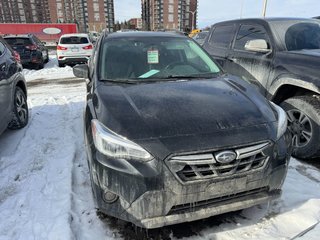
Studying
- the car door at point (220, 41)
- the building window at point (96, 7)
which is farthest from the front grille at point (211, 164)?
the building window at point (96, 7)

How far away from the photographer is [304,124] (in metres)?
3.75

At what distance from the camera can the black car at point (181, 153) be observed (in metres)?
2.08

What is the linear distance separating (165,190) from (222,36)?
4207 millimetres

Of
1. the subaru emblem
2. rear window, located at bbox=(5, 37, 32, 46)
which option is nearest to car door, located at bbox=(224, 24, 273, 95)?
the subaru emblem

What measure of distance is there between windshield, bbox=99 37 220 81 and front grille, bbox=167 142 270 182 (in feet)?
4.43

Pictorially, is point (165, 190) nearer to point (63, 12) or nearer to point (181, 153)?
point (181, 153)

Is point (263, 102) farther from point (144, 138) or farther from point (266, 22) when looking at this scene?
point (266, 22)

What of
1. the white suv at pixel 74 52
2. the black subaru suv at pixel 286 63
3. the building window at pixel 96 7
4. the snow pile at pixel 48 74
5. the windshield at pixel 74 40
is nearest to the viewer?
the black subaru suv at pixel 286 63

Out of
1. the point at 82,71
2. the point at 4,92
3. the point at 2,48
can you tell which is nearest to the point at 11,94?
the point at 4,92

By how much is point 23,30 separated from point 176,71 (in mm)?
37560

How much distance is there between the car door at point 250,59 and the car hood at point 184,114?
149 centimetres

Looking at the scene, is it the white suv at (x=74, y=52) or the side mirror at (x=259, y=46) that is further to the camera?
the white suv at (x=74, y=52)

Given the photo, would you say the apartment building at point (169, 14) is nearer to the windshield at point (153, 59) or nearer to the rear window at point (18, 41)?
the rear window at point (18, 41)

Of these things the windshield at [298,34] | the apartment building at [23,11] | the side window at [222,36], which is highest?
the windshield at [298,34]
